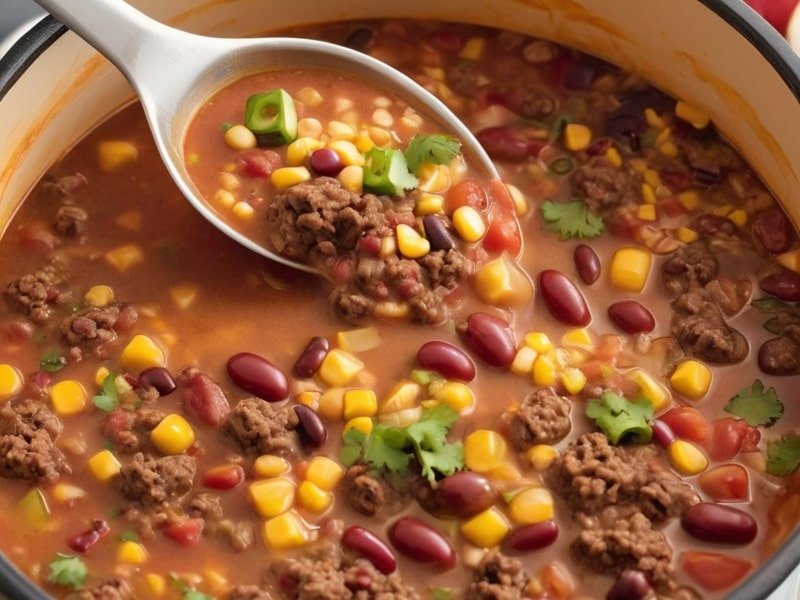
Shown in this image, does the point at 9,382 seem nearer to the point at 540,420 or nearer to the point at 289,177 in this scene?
the point at 289,177

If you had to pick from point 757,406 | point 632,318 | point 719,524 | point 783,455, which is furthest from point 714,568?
point 632,318

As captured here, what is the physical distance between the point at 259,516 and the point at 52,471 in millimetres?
652

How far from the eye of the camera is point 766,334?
13.4 ft

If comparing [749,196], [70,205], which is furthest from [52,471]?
[749,196]

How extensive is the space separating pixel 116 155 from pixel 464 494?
6.05 ft

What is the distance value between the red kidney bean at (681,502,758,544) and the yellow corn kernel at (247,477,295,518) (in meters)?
1.19

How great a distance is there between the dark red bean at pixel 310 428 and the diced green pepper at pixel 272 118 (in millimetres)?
984

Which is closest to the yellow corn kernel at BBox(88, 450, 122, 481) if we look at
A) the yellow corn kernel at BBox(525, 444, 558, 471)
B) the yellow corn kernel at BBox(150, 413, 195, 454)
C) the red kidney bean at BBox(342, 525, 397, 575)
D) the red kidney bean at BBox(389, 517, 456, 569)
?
the yellow corn kernel at BBox(150, 413, 195, 454)

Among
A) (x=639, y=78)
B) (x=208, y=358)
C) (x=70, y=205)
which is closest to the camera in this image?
(x=208, y=358)

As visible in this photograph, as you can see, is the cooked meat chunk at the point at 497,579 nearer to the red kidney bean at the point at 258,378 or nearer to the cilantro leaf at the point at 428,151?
the red kidney bean at the point at 258,378

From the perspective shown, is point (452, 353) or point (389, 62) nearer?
point (452, 353)

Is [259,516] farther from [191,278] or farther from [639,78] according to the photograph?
[639,78]

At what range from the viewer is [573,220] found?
431 cm

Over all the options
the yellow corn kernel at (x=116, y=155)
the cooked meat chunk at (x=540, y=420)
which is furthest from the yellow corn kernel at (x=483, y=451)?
the yellow corn kernel at (x=116, y=155)
